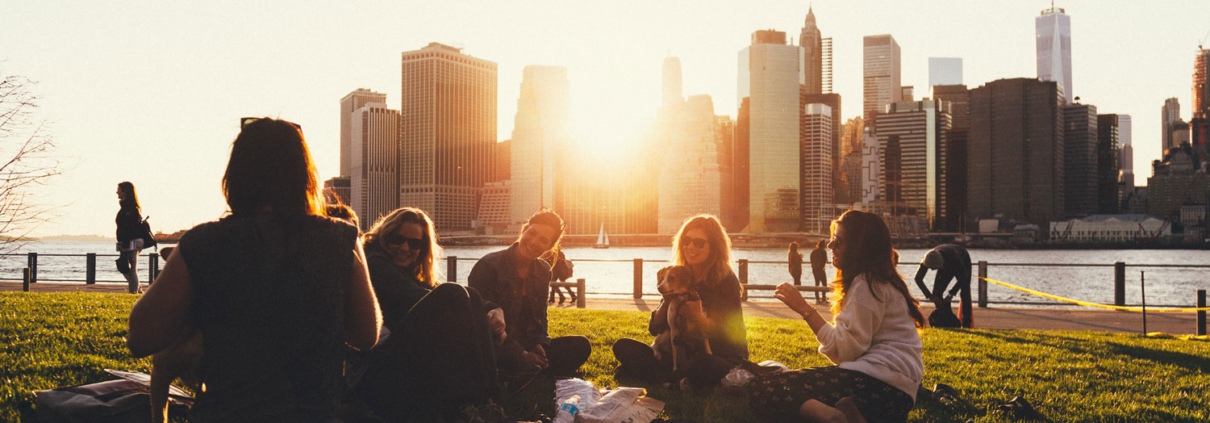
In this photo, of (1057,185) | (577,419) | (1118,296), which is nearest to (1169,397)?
(577,419)

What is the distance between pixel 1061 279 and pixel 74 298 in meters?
64.7

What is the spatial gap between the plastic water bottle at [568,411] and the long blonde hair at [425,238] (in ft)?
3.68

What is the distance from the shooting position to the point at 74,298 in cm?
1042

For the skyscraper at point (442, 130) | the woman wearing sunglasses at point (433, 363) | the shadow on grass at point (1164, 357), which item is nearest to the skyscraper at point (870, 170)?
the skyscraper at point (442, 130)

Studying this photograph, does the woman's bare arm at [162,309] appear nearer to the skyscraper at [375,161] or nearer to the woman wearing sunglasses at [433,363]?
the woman wearing sunglasses at [433,363]

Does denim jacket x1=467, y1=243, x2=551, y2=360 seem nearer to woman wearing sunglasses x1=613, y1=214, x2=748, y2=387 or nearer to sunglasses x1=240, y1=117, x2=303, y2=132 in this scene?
woman wearing sunglasses x1=613, y1=214, x2=748, y2=387

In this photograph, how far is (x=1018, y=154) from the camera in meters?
154

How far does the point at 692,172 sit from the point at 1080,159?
89858 mm

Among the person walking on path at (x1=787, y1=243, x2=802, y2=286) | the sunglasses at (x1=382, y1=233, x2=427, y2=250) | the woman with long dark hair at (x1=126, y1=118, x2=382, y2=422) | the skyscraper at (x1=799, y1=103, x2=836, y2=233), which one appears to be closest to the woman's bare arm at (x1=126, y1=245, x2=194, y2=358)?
the woman with long dark hair at (x1=126, y1=118, x2=382, y2=422)

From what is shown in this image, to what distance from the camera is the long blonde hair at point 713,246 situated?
5.22m

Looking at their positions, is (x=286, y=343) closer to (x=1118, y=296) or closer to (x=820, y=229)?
(x=1118, y=296)

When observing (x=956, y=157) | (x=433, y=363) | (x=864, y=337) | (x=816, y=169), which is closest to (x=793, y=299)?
(x=864, y=337)

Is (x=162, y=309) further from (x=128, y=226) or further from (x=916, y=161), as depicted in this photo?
(x=916, y=161)

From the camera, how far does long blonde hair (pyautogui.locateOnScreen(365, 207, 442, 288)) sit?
427cm
